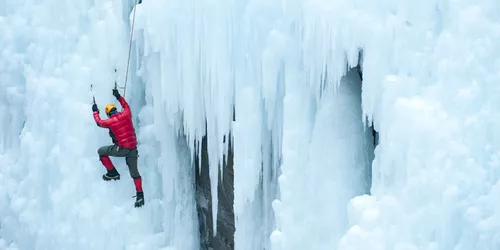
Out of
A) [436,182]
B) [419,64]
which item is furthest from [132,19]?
[436,182]

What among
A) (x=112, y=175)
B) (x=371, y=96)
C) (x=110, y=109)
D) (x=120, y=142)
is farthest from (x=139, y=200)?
(x=371, y=96)

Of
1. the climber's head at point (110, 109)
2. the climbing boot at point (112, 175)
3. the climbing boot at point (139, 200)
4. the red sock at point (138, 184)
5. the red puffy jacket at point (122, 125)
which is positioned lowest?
the climbing boot at point (139, 200)


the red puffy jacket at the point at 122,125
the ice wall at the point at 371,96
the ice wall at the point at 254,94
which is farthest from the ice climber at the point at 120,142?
the ice wall at the point at 371,96

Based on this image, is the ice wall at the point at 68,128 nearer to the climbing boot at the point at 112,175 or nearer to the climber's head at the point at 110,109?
the climbing boot at the point at 112,175

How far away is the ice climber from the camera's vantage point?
6062mm

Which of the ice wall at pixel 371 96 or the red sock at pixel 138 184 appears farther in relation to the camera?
A: the red sock at pixel 138 184

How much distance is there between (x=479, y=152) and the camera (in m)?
3.95

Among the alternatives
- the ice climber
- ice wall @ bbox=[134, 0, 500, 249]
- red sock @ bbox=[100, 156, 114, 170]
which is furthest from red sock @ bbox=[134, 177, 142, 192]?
ice wall @ bbox=[134, 0, 500, 249]

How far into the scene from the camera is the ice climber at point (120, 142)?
6062 millimetres

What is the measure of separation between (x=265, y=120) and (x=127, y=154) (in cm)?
178

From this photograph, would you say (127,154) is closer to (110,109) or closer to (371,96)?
(110,109)

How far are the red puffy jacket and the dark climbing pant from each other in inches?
2.5

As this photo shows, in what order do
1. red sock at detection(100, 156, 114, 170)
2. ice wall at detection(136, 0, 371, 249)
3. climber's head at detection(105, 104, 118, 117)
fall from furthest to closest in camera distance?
red sock at detection(100, 156, 114, 170)
climber's head at detection(105, 104, 118, 117)
ice wall at detection(136, 0, 371, 249)

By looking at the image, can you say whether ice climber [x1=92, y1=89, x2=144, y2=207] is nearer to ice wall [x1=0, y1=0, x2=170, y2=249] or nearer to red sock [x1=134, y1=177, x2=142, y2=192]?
red sock [x1=134, y1=177, x2=142, y2=192]
